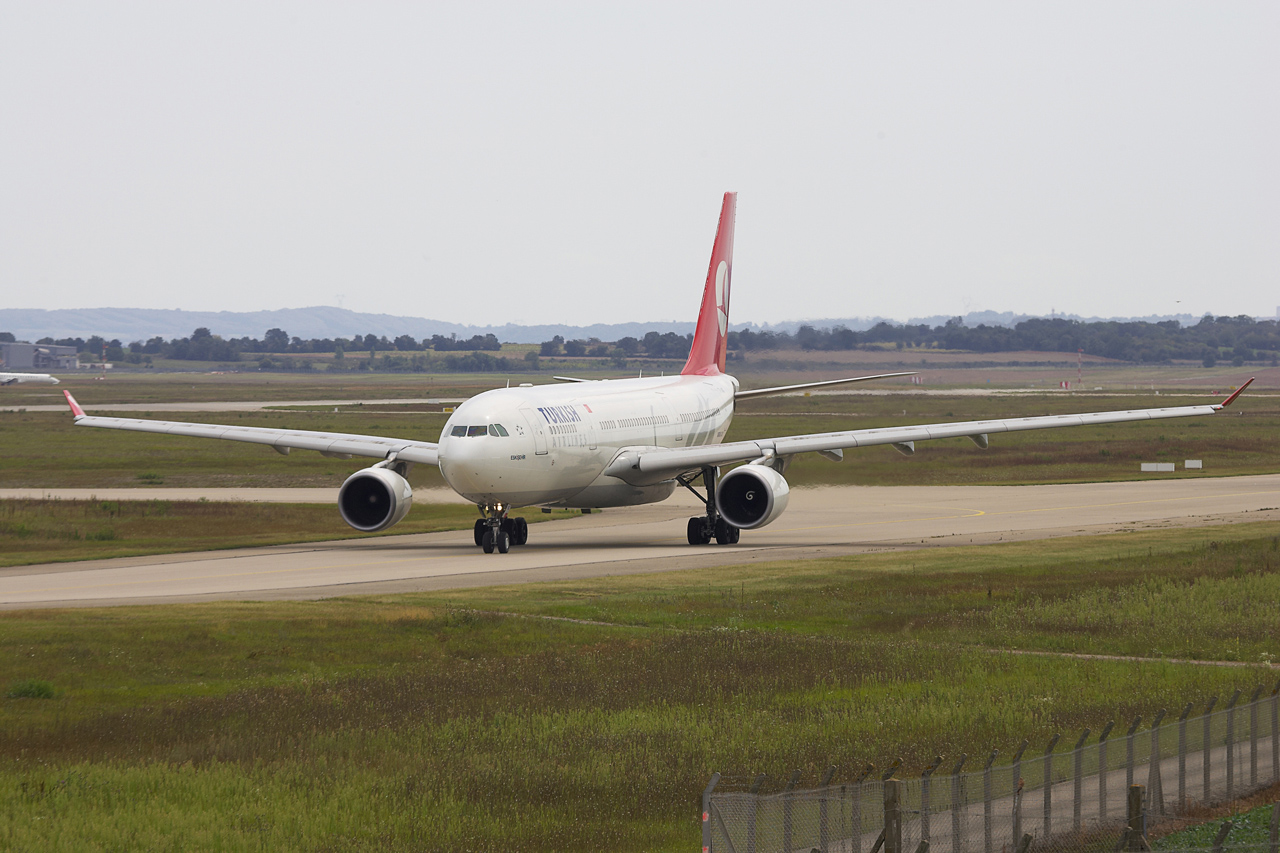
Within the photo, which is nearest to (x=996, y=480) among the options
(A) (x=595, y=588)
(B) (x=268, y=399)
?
(A) (x=595, y=588)

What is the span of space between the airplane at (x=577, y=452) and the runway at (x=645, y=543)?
1286mm

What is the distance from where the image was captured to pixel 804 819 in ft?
43.3

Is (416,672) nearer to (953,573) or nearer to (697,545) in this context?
(953,573)

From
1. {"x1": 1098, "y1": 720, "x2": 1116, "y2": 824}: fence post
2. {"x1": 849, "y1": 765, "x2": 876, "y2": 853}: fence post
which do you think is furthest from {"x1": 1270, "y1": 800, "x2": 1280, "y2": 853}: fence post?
{"x1": 849, "y1": 765, "x2": 876, "y2": 853}: fence post

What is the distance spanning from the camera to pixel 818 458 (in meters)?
77.9

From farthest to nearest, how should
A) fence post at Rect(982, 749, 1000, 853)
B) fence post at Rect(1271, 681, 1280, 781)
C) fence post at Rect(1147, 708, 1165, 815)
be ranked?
fence post at Rect(1271, 681, 1280, 781)
fence post at Rect(1147, 708, 1165, 815)
fence post at Rect(982, 749, 1000, 853)

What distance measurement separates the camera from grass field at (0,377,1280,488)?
72.0 metres

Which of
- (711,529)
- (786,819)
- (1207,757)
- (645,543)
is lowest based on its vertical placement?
(645,543)

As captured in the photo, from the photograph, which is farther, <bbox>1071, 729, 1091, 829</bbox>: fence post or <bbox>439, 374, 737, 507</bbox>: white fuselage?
<bbox>439, 374, 737, 507</bbox>: white fuselage

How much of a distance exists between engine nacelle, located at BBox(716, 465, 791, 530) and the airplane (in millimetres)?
31

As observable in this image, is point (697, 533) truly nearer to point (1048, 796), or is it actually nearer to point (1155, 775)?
point (1155, 775)

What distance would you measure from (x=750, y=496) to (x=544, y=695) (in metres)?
24.0

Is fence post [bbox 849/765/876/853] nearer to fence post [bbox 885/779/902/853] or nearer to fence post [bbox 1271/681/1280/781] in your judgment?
fence post [bbox 885/779/902/853]

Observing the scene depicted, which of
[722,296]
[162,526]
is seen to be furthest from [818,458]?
[162,526]
